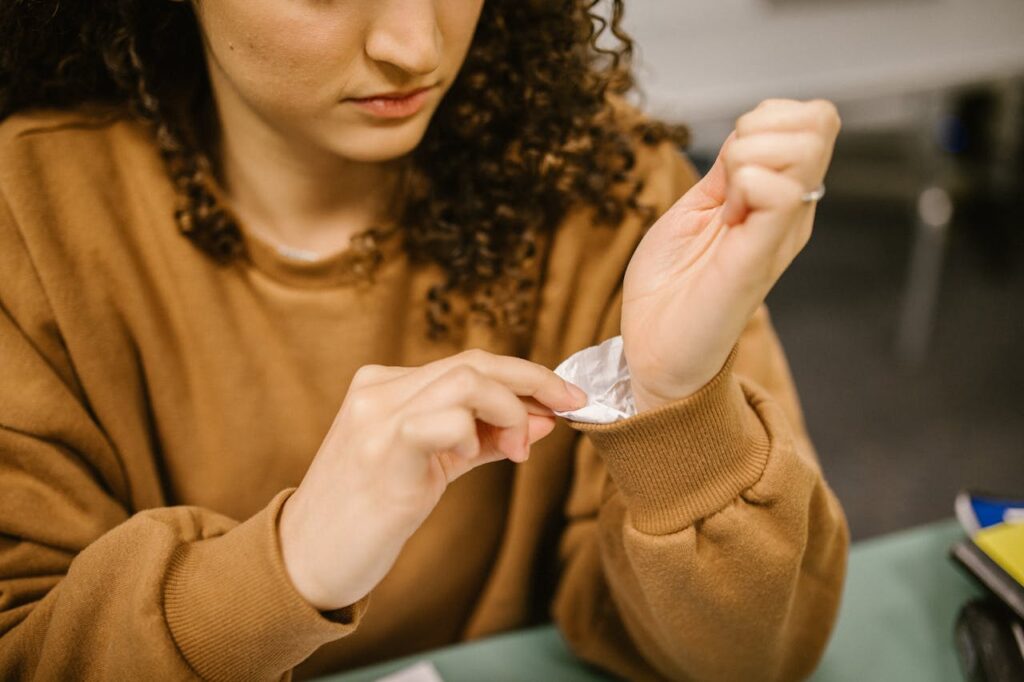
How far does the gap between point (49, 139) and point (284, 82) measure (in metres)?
0.27

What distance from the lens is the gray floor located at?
2.17 metres

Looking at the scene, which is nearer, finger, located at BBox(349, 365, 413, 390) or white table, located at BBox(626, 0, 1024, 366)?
finger, located at BBox(349, 365, 413, 390)

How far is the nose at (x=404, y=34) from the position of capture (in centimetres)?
67

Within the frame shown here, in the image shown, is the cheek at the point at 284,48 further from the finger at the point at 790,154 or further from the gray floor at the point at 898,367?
the gray floor at the point at 898,367

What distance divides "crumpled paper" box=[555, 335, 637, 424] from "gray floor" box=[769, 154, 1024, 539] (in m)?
1.58

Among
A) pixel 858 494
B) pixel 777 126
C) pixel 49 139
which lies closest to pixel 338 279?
pixel 49 139

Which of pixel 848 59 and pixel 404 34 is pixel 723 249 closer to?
pixel 404 34

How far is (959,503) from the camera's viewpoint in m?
0.90

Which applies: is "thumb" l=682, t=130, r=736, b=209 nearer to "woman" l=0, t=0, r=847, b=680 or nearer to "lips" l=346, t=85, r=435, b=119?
"woman" l=0, t=0, r=847, b=680

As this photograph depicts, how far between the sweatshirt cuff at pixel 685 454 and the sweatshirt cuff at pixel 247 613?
22cm

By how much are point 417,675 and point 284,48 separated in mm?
539

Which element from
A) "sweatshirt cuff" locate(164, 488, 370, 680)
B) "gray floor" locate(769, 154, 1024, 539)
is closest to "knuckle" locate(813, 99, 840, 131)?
"sweatshirt cuff" locate(164, 488, 370, 680)

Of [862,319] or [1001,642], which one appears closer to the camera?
[1001,642]

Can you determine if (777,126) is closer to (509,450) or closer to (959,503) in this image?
(509,450)
